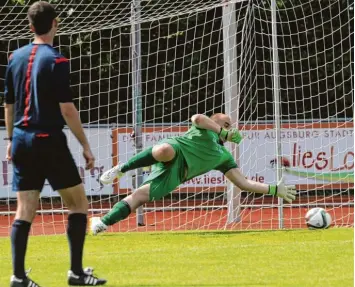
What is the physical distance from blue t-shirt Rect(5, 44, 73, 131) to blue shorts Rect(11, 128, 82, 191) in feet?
0.22

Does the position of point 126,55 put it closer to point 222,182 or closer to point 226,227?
point 222,182

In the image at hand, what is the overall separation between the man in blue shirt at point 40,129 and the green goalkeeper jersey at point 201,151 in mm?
4816

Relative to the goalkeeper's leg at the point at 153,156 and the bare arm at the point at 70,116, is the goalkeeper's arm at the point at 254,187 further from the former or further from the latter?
the bare arm at the point at 70,116

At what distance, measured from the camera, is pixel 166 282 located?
293 inches

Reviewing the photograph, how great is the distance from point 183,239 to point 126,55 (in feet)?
28.0

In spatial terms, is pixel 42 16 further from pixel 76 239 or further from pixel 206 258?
pixel 206 258

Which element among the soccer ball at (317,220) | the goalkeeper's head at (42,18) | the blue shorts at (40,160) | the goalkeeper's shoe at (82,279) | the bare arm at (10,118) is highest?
the goalkeeper's head at (42,18)

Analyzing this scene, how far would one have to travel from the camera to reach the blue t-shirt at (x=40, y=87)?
705 cm

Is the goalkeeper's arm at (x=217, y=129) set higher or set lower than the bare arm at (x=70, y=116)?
lower

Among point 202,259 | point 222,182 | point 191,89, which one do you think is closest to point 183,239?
point 202,259

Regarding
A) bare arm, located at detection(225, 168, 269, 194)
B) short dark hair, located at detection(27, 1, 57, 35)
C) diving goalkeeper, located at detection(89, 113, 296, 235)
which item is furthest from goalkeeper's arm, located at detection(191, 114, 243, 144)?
short dark hair, located at detection(27, 1, 57, 35)

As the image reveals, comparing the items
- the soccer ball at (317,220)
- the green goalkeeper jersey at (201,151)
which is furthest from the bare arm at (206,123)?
the soccer ball at (317,220)

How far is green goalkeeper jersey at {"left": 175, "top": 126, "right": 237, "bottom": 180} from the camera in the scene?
39.4 ft

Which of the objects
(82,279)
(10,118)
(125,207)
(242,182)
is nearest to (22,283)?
(82,279)
